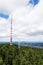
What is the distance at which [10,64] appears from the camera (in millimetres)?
49938

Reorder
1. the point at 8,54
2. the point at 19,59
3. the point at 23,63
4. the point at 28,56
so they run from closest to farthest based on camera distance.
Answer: the point at 23,63 < the point at 19,59 < the point at 28,56 < the point at 8,54

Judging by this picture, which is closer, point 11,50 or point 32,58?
point 32,58

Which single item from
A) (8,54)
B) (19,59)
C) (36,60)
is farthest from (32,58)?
(8,54)

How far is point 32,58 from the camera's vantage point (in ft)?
161

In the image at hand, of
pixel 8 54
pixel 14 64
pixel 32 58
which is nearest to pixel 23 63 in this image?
pixel 14 64

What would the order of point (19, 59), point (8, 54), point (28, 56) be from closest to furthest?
1. point (19, 59)
2. point (28, 56)
3. point (8, 54)

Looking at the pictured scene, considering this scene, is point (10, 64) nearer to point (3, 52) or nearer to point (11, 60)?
point (11, 60)

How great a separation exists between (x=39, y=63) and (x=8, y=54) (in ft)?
37.1

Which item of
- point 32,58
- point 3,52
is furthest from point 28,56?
point 3,52

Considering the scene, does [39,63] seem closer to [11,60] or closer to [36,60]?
[36,60]

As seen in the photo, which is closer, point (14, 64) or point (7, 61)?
point (14, 64)

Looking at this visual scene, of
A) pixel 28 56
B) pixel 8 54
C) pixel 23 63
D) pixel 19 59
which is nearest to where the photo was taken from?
pixel 23 63

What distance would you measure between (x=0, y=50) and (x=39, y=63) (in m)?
14.2

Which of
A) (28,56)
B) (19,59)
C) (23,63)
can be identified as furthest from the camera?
(28,56)
